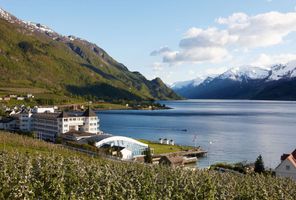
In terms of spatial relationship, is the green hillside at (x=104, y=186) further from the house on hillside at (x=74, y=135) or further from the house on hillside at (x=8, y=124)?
the house on hillside at (x=8, y=124)

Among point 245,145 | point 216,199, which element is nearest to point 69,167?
point 216,199

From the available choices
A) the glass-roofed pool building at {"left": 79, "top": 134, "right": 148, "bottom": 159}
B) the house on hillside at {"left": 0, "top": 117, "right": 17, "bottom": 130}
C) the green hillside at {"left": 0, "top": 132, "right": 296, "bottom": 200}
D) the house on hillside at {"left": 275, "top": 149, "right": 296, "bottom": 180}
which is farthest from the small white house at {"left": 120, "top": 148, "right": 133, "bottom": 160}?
the house on hillside at {"left": 0, "top": 117, "right": 17, "bottom": 130}

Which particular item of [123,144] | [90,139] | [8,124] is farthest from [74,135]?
[8,124]

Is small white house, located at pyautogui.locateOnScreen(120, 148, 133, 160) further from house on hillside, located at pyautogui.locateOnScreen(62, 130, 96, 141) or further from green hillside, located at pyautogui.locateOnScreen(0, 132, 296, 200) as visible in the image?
green hillside, located at pyautogui.locateOnScreen(0, 132, 296, 200)

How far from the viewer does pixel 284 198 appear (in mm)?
31375

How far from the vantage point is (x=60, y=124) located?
106 metres

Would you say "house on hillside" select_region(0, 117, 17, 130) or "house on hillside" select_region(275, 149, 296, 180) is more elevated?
"house on hillside" select_region(0, 117, 17, 130)

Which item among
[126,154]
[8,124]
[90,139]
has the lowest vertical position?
[126,154]

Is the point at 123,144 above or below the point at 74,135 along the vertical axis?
below

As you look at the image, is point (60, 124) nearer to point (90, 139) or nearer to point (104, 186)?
point (90, 139)

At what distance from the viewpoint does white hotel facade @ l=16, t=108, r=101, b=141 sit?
106562 mm

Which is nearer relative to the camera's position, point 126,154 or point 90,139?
point 126,154

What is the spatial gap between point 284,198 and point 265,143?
279 ft

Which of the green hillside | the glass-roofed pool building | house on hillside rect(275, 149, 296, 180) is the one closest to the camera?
the green hillside
